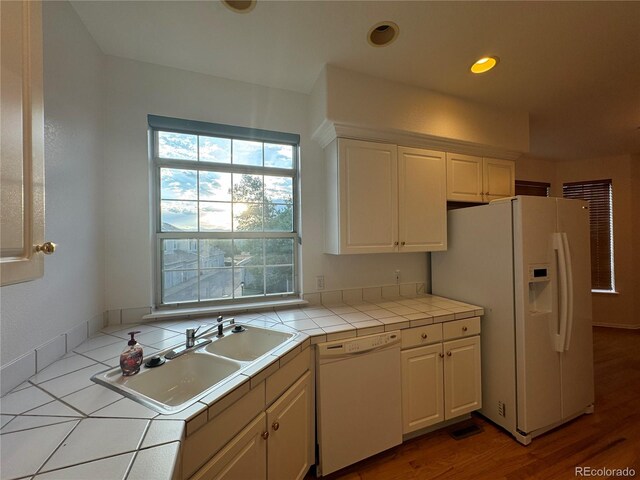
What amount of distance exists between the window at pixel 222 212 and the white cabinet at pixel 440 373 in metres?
1.06

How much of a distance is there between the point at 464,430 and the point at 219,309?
81.0 inches

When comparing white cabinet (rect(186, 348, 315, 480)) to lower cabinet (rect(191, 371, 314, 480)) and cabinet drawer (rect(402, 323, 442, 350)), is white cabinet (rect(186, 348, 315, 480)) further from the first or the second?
cabinet drawer (rect(402, 323, 442, 350))

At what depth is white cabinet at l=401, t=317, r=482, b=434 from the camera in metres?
1.65

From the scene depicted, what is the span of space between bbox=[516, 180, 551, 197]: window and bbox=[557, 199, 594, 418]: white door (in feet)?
6.91

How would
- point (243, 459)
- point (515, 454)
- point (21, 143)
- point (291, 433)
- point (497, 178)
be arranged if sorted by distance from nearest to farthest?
point (21, 143) → point (243, 459) → point (291, 433) → point (515, 454) → point (497, 178)

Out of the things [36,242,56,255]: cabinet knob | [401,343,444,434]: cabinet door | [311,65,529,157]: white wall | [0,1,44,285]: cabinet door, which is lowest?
[401,343,444,434]: cabinet door

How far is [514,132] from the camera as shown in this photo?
90.4 inches

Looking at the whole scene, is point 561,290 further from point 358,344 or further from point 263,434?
point 263,434

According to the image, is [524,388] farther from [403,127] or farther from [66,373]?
[66,373]

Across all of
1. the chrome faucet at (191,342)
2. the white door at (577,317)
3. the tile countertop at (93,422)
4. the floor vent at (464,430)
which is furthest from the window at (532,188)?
the chrome faucet at (191,342)

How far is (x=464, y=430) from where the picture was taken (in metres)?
1.81

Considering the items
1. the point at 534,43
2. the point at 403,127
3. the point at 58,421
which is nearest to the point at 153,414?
the point at 58,421

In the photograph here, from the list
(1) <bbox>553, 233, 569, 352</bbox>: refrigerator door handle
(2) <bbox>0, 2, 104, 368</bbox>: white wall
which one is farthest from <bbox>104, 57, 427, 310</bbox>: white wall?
(1) <bbox>553, 233, 569, 352</bbox>: refrigerator door handle

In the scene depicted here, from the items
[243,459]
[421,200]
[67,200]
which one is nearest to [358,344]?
[243,459]
